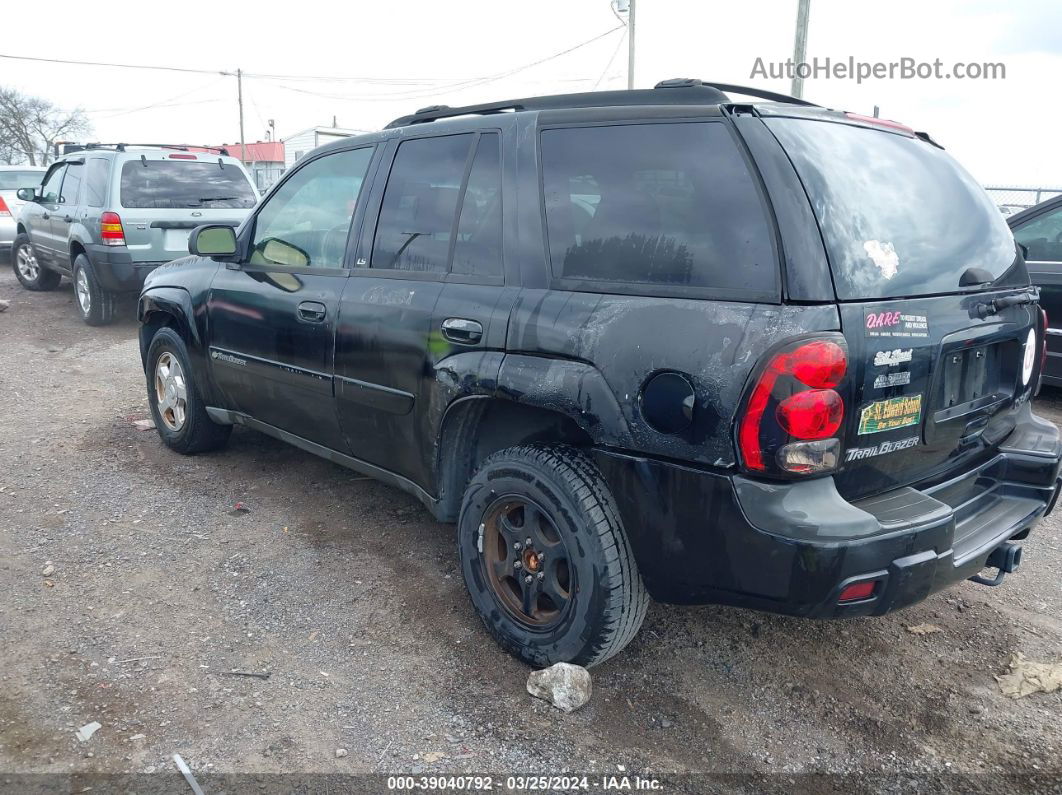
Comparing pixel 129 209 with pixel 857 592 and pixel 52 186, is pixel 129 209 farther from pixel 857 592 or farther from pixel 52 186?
pixel 857 592

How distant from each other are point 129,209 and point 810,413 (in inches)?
332

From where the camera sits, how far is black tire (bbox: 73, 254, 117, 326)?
9.19 meters

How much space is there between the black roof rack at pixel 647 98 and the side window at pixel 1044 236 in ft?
14.3

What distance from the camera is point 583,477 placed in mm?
2643

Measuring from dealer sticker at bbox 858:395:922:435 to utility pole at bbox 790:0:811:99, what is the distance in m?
11.4

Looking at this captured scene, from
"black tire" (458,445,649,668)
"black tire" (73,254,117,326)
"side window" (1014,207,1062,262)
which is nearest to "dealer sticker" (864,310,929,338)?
"black tire" (458,445,649,668)

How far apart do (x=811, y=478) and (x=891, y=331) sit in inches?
18.9

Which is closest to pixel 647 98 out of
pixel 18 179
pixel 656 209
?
pixel 656 209

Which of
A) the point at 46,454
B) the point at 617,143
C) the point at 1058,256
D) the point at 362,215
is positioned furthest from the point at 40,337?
the point at 1058,256

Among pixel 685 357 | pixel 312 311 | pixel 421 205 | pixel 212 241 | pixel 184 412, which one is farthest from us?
pixel 184 412

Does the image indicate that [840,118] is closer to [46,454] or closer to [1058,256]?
[1058,256]

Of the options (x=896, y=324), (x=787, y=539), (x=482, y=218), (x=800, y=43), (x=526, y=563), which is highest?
(x=800, y=43)

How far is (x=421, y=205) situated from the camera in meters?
3.37

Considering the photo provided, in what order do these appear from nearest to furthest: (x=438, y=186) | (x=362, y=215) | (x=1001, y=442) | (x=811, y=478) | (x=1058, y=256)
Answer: (x=811, y=478)
(x=1001, y=442)
(x=438, y=186)
(x=362, y=215)
(x=1058, y=256)
